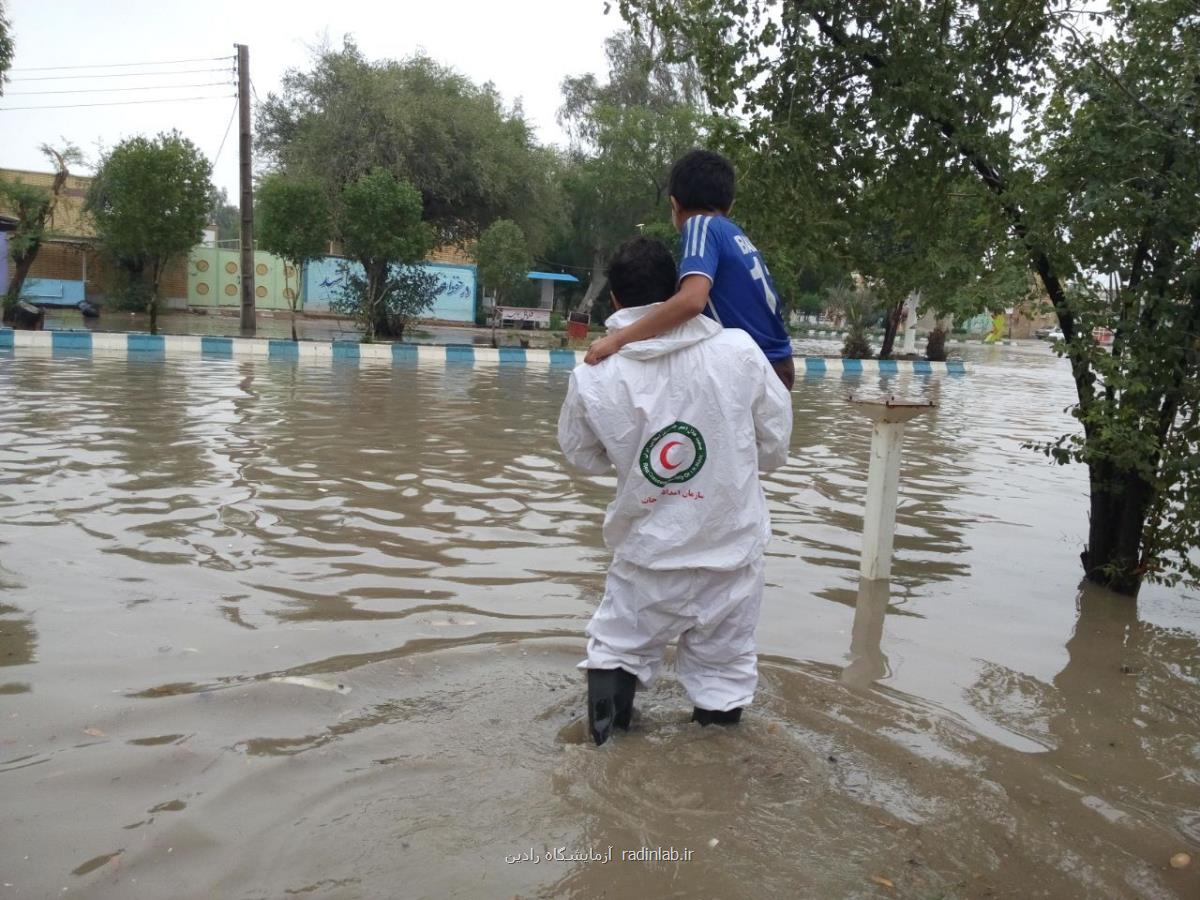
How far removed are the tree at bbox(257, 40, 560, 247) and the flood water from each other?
23.9 m

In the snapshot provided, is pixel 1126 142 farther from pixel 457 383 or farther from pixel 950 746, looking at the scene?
pixel 457 383

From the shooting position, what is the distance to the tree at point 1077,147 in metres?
4.55

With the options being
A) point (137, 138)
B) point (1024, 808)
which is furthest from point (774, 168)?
point (137, 138)

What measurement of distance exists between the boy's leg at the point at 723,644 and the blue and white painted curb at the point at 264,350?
16767 mm

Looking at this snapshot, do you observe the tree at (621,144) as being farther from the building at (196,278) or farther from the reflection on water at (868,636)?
the reflection on water at (868,636)

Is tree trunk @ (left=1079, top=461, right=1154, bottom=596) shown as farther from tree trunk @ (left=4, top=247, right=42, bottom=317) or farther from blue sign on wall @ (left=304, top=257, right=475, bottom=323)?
blue sign on wall @ (left=304, top=257, right=475, bottom=323)

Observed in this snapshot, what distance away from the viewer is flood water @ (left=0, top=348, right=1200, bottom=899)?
2.50 m

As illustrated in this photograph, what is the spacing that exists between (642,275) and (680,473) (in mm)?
638

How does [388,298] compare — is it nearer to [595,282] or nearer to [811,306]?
[595,282]

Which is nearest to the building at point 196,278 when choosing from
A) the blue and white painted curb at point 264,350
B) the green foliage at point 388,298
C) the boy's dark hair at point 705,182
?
the green foliage at point 388,298

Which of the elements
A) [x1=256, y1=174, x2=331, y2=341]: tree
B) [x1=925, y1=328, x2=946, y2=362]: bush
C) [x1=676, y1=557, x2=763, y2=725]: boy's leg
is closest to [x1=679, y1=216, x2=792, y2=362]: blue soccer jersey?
[x1=676, y1=557, x2=763, y2=725]: boy's leg

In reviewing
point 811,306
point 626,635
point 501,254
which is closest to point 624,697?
point 626,635

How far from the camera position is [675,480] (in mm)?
2955

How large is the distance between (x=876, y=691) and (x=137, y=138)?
24404 millimetres
